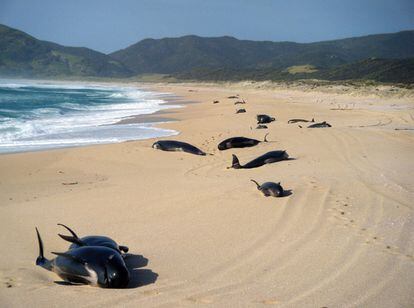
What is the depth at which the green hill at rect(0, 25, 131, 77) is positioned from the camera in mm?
155750

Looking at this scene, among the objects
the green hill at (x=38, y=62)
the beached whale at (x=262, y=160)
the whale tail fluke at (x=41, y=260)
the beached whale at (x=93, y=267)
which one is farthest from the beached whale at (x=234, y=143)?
the green hill at (x=38, y=62)

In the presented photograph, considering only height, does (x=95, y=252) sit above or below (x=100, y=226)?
above

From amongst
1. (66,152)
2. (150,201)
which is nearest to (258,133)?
(66,152)

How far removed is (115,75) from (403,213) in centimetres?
17546

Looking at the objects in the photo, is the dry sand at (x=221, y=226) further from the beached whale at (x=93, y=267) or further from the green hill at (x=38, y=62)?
the green hill at (x=38, y=62)

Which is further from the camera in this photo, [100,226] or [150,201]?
[150,201]

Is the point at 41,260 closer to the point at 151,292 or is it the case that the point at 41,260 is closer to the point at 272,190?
the point at 151,292

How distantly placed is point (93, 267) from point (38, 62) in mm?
181838

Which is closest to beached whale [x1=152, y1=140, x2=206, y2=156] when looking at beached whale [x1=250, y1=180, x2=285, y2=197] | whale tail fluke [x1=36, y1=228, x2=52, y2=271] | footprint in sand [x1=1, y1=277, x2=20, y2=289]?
beached whale [x1=250, y1=180, x2=285, y2=197]

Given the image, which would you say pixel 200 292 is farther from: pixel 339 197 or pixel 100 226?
pixel 339 197

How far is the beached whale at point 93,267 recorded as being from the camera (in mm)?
3838

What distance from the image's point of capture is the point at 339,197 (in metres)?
6.71

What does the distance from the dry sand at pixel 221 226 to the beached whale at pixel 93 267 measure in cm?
12

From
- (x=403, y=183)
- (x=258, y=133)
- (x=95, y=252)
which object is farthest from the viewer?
(x=258, y=133)
